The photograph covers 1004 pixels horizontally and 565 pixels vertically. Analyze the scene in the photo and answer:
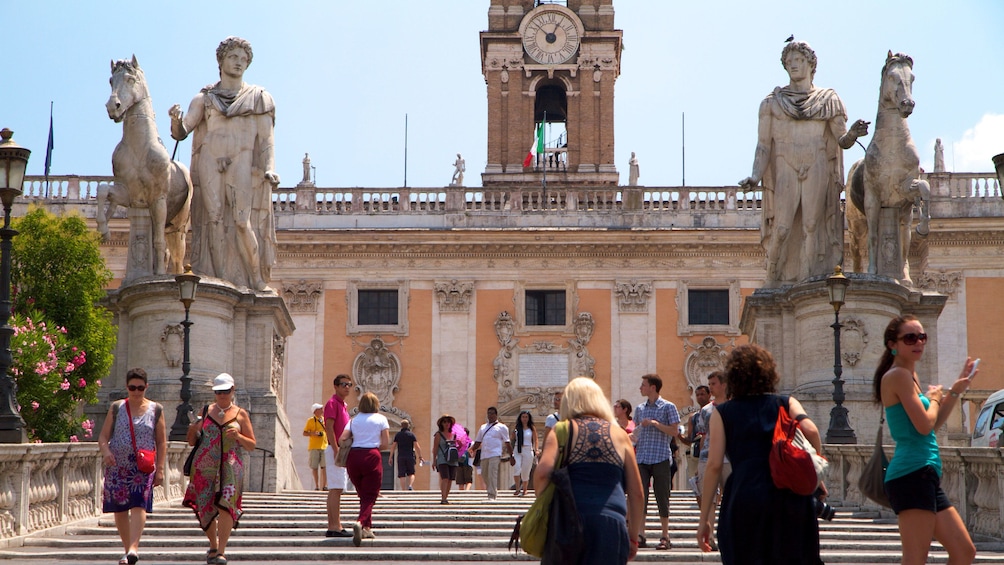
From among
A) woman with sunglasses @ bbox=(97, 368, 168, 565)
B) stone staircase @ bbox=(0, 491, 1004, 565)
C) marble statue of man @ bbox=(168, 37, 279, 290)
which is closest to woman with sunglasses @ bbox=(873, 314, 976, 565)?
stone staircase @ bbox=(0, 491, 1004, 565)

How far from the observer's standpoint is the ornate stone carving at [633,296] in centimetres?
4556

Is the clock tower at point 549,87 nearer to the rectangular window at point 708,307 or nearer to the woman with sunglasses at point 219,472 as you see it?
the rectangular window at point 708,307

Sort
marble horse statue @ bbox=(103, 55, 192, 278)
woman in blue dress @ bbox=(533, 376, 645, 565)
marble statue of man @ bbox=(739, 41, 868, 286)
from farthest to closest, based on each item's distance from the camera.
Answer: marble statue of man @ bbox=(739, 41, 868, 286) < marble horse statue @ bbox=(103, 55, 192, 278) < woman in blue dress @ bbox=(533, 376, 645, 565)

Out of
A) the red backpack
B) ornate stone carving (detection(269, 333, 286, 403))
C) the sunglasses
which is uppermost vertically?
ornate stone carving (detection(269, 333, 286, 403))

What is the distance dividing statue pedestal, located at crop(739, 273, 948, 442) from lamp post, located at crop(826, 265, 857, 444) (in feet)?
2.33

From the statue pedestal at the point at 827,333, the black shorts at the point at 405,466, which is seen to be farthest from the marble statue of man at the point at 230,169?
the statue pedestal at the point at 827,333

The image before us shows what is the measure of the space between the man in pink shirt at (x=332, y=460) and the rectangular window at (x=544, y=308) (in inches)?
1178

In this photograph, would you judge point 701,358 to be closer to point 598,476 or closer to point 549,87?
point 549,87

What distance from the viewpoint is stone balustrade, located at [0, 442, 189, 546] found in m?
14.1

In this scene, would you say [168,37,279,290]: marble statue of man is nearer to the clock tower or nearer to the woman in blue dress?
the woman in blue dress

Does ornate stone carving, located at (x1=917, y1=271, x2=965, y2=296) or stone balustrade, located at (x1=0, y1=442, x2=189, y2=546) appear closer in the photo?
stone balustrade, located at (x1=0, y1=442, x2=189, y2=546)

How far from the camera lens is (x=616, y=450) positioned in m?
8.80

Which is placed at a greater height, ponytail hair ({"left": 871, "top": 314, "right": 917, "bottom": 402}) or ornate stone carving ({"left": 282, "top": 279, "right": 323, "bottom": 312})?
ornate stone carving ({"left": 282, "top": 279, "right": 323, "bottom": 312})

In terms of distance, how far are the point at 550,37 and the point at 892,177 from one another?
120 ft
